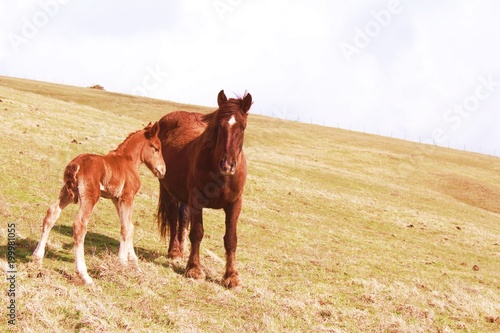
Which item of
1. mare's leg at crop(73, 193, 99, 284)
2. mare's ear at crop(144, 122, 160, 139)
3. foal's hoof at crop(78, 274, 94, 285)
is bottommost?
foal's hoof at crop(78, 274, 94, 285)

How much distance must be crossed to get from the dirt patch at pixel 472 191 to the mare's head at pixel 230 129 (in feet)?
117

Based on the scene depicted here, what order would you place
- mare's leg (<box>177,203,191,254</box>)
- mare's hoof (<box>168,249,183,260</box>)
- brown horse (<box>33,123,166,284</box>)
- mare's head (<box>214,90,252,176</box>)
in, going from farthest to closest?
mare's leg (<box>177,203,191,254</box>) → mare's hoof (<box>168,249,183,260</box>) → mare's head (<box>214,90,252,176</box>) → brown horse (<box>33,123,166,284</box>)

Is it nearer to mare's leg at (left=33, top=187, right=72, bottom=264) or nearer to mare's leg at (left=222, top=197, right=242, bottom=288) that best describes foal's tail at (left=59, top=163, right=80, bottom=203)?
mare's leg at (left=33, top=187, right=72, bottom=264)

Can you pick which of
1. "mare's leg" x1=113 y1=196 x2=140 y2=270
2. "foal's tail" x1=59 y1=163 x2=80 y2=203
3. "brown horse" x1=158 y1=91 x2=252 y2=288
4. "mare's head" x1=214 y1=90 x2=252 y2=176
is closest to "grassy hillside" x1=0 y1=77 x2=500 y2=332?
"mare's leg" x1=113 y1=196 x2=140 y2=270

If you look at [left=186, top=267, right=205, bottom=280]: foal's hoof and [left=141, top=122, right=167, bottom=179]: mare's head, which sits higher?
[left=141, top=122, right=167, bottom=179]: mare's head

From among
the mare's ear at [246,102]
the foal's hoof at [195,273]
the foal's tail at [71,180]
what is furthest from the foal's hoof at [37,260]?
the mare's ear at [246,102]

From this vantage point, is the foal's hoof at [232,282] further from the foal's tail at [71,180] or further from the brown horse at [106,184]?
the foal's tail at [71,180]

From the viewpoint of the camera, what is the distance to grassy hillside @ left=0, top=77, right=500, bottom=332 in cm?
774

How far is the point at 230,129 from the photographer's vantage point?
9.02 meters

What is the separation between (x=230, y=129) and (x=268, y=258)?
6.09 metres

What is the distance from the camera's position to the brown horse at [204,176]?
30.1 ft

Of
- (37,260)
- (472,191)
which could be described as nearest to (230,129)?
(37,260)

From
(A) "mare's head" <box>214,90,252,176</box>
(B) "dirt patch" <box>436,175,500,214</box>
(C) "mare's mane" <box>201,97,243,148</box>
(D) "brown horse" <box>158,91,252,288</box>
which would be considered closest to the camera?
(A) "mare's head" <box>214,90,252,176</box>

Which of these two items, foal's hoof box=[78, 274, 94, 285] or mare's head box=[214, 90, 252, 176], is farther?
mare's head box=[214, 90, 252, 176]
